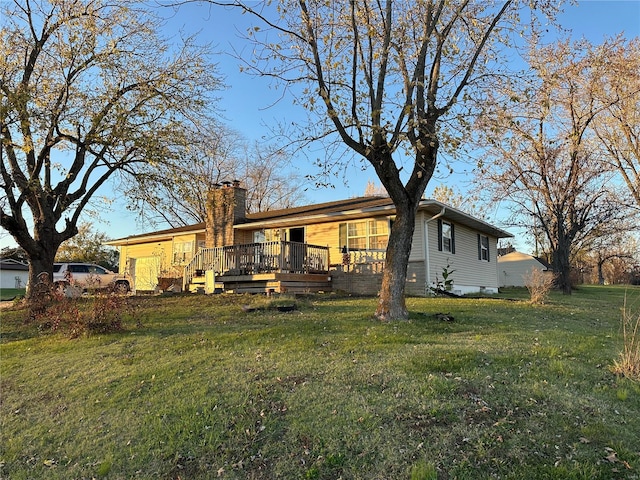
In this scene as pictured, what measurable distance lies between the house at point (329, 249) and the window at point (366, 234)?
0.01 m

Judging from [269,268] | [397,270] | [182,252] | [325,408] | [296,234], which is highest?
[296,234]

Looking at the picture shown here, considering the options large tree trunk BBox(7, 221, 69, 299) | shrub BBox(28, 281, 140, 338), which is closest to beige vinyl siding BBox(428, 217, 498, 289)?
shrub BBox(28, 281, 140, 338)

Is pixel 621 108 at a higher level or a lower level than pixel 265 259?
higher

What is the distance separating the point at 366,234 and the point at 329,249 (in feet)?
5.42

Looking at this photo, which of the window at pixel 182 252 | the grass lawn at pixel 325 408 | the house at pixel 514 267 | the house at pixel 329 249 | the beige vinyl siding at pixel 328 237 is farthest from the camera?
the house at pixel 514 267

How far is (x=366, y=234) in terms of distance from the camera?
16.6 meters

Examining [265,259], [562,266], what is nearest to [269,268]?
[265,259]

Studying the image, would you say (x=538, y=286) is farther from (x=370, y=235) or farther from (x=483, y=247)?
(x=483, y=247)

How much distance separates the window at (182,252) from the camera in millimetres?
22500

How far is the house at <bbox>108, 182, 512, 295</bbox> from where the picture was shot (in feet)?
51.0

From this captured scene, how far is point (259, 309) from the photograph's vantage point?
1070 cm

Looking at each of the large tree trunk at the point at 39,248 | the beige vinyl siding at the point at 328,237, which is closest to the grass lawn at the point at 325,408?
the large tree trunk at the point at 39,248

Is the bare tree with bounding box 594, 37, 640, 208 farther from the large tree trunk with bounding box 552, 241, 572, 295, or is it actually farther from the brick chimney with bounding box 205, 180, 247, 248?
the brick chimney with bounding box 205, 180, 247, 248

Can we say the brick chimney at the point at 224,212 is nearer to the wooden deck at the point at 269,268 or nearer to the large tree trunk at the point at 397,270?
the wooden deck at the point at 269,268
